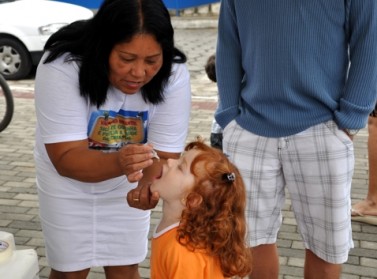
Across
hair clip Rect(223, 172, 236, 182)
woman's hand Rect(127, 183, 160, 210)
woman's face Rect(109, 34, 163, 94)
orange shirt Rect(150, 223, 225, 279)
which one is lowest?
orange shirt Rect(150, 223, 225, 279)

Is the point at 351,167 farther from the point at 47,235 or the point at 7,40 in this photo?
the point at 7,40

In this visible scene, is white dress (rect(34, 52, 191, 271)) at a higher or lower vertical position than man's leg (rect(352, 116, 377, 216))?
higher

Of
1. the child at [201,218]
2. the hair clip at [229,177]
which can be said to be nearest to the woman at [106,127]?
the child at [201,218]

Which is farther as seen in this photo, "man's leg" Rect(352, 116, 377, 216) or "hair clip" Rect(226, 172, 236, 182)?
"man's leg" Rect(352, 116, 377, 216)

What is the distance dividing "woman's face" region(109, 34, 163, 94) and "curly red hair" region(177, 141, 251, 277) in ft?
1.10

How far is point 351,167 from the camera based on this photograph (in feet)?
8.35

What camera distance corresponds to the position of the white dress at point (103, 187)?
2.36 m

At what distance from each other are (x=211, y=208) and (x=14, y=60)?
7.55 meters

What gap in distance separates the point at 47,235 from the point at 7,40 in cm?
699

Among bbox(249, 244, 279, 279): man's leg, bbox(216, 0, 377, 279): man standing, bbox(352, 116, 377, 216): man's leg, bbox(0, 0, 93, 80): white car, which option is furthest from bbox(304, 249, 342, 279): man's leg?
bbox(0, 0, 93, 80): white car

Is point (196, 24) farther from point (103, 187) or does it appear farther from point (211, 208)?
point (211, 208)

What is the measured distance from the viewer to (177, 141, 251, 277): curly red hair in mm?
2066

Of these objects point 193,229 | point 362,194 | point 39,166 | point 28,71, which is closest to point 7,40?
point 28,71

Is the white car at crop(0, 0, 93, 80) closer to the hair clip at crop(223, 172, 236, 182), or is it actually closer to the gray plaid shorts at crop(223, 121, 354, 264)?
the gray plaid shorts at crop(223, 121, 354, 264)
